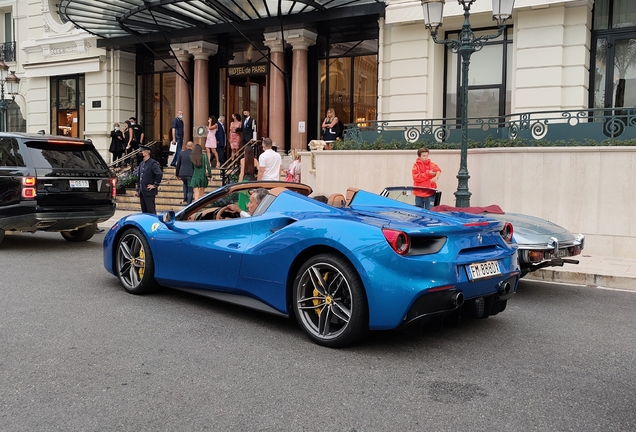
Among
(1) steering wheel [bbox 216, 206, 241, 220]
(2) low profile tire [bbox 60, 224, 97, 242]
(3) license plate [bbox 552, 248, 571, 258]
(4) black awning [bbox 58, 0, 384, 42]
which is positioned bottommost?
(2) low profile tire [bbox 60, 224, 97, 242]

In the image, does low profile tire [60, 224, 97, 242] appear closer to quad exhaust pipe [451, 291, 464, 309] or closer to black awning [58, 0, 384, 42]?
black awning [58, 0, 384, 42]

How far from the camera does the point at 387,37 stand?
1758cm

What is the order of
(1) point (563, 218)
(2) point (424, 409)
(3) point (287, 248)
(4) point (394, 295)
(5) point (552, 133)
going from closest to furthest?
(2) point (424, 409) < (4) point (394, 295) < (3) point (287, 248) < (1) point (563, 218) < (5) point (552, 133)

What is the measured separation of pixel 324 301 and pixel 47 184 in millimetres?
6926

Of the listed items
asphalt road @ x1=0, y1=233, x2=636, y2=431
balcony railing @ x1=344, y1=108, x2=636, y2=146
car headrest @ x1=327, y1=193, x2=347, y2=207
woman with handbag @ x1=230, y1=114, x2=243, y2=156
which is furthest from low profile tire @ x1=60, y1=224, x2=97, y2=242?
woman with handbag @ x1=230, y1=114, x2=243, y2=156

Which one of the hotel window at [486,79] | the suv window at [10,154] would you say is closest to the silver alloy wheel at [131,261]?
the suv window at [10,154]

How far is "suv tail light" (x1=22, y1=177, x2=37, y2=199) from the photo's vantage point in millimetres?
9812

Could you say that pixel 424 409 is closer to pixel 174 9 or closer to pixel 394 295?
pixel 394 295

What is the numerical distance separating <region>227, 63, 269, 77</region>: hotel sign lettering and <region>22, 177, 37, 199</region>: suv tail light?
1239 centimetres

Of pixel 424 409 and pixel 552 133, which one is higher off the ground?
pixel 552 133

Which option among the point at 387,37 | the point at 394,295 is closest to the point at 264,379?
the point at 394,295

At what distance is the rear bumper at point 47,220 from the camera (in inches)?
389

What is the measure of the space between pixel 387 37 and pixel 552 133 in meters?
7.18

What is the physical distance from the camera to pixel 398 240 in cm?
446
